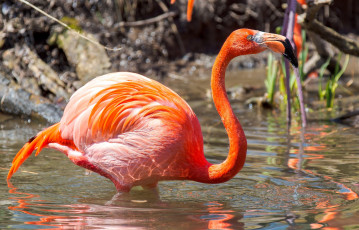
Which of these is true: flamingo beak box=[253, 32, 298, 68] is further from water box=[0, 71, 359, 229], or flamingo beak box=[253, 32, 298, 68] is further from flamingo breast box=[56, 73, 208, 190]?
water box=[0, 71, 359, 229]

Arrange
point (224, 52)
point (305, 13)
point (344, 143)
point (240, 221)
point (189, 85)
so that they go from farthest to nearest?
point (189, 85) < point (305, 13) < point (344, 143) < point (224, 52) < point (240, 221)

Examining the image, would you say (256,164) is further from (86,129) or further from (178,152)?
(86,129)

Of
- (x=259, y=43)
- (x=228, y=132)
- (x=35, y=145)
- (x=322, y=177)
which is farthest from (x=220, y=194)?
(x=35, y=145)

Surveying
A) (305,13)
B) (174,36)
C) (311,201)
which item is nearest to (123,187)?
(311,201)

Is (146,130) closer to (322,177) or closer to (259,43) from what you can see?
(259,43)

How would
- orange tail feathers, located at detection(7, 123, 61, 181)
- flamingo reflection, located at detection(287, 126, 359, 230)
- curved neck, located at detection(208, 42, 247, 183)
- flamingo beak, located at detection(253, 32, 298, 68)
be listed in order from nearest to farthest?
flamingo reflection, located at detection(287, 126, 359, 230)
flamingo beak, located at detection(253, 32, 298, 68)
curved neck, located at detection(208, 42, 247, 183)
orange tail feathers, located at detection(7, 123, 61, 181)

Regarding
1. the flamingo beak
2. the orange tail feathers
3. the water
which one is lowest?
the water

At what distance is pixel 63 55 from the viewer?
26.1ft

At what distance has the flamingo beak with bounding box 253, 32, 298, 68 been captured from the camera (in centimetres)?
358

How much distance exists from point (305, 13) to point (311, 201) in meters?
2.62

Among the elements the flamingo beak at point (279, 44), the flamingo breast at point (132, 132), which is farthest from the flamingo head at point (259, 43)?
the flamingo breast at point (132, 132)

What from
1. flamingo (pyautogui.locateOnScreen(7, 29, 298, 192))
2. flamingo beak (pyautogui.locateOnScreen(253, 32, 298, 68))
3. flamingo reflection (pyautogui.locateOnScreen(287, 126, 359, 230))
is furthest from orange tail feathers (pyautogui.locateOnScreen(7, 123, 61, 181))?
flamingo reflection (pyautogui.locateOnScreen(287, 126, 359, 230))

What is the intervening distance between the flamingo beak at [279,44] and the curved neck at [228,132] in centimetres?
24

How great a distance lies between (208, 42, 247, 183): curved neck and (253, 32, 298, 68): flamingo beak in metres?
0.24
